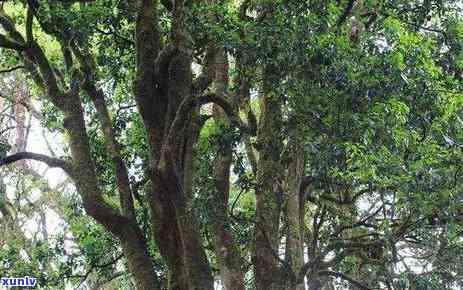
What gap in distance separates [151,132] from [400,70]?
2.81 metres

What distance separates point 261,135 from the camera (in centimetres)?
755

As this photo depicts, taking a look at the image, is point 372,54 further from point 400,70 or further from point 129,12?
point 129,12

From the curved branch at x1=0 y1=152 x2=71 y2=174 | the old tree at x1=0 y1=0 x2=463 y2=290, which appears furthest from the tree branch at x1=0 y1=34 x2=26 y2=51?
the curved branch at x1=0 y1=152 x2=71 y2=174

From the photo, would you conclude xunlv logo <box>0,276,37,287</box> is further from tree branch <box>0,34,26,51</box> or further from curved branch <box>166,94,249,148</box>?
curved branch <box>166,94,249,148</box>

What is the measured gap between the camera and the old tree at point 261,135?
604 centimetres

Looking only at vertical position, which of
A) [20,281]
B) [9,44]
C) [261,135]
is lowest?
[20,281]

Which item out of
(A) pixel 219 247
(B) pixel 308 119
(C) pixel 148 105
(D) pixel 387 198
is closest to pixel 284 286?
(A) pixel 219 247

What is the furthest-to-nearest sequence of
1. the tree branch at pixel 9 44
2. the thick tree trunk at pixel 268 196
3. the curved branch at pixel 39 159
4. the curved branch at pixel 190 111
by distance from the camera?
the tree branch at pixel 9 44, the curved branch at pixel 39 159, the thick tree trunk at pixel 268 196, the curved branch at pixel 190 111

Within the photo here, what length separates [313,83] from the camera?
6.21 metres

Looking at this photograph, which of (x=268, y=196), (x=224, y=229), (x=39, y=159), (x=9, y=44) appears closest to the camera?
(x=224, y=229)

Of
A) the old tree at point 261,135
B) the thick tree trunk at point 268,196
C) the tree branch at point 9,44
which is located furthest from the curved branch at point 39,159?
the thick tree trunk at point 268,196

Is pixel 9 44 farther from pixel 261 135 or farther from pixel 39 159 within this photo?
pixel 261 135

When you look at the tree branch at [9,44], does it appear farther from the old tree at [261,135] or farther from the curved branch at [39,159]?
the curved branch at [39,159]

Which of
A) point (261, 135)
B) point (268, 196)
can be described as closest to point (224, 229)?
point (268, 196)
